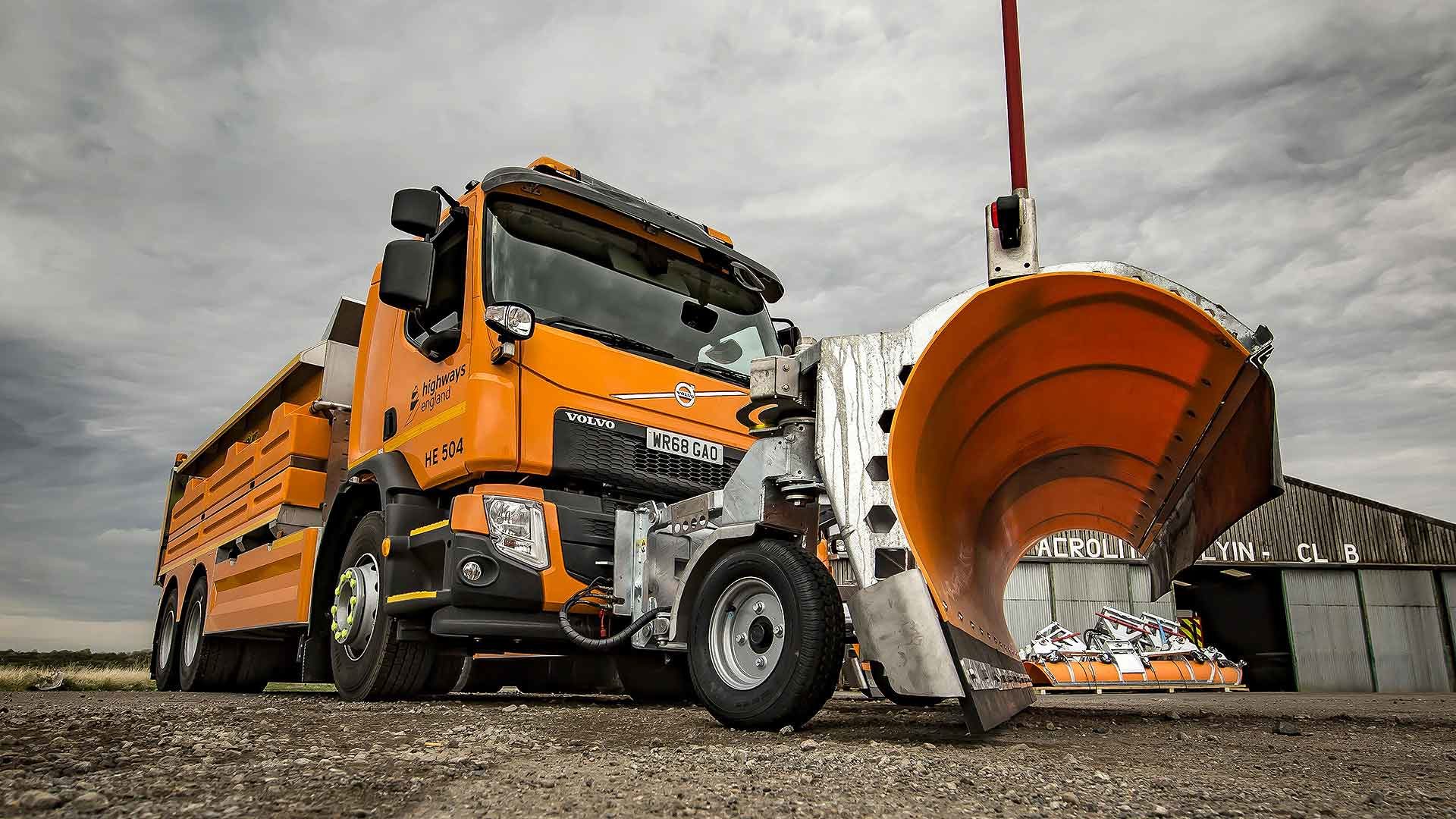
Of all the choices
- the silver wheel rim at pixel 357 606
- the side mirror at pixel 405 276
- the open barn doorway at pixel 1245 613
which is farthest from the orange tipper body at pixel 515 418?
the open barn doorway at pixel 1245 613

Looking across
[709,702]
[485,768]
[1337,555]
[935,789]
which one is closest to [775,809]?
[935,789]

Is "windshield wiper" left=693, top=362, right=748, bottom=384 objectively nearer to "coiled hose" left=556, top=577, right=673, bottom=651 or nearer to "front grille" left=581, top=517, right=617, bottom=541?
"front grille" left=581, top=517, right=617, bottom=541

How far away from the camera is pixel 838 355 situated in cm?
355

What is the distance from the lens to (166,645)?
9.12 m

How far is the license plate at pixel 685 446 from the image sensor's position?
16.1 ft

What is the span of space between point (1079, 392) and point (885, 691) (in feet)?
5.65

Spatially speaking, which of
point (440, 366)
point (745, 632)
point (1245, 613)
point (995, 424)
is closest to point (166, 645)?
point (440, 366)

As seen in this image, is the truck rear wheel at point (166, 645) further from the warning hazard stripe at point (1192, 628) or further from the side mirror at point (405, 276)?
the warning hazard stripe at point (1192, 628)

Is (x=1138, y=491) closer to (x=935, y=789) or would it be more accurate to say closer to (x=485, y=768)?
(x=935, y=789)

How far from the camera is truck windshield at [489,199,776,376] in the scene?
16.0 feet

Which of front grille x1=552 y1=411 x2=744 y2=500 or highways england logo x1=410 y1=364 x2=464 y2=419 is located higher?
highways england logo x1=410 y1=364 x2=464 y2=419

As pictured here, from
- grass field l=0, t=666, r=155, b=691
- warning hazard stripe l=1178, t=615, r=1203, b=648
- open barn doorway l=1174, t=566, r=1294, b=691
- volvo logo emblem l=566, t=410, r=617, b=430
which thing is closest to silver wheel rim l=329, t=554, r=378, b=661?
volvo logo emblem l=566, t=410, r=617, b=430

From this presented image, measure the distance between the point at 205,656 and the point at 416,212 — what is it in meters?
5.51

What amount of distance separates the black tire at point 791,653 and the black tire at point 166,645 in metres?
7.66
